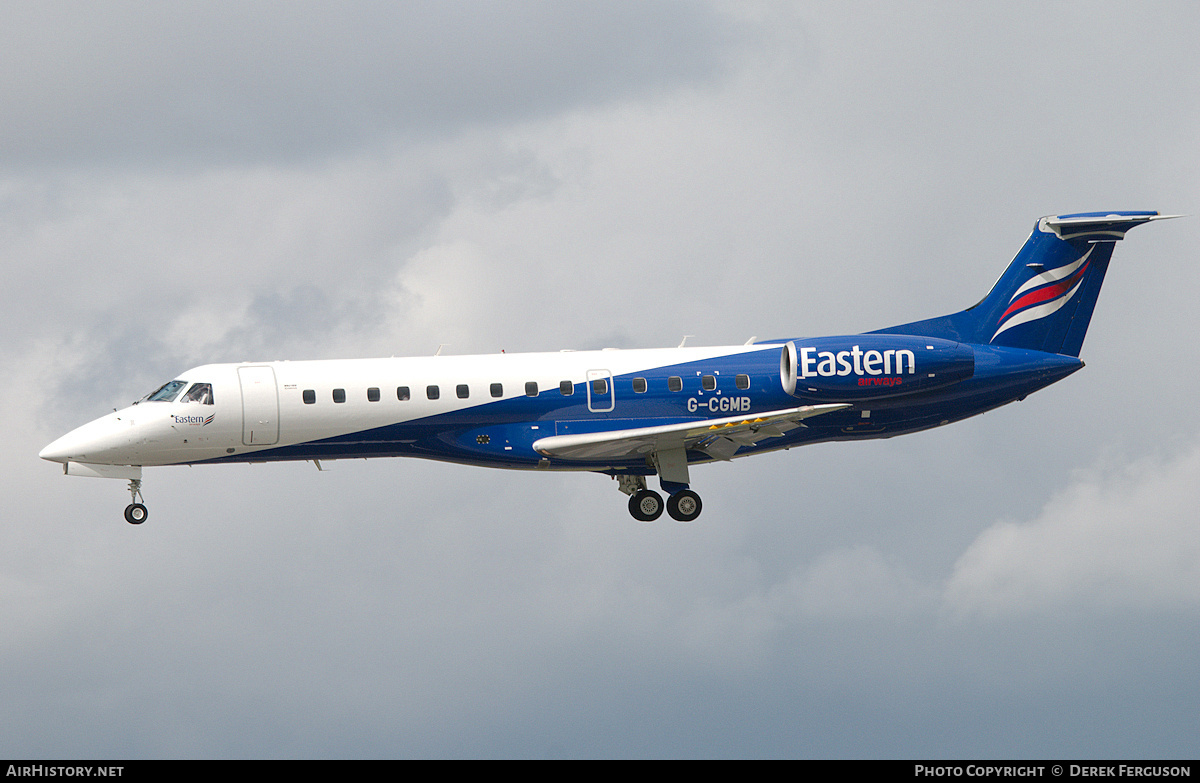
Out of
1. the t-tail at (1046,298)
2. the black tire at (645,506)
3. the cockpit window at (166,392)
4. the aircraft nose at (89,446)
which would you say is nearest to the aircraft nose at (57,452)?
the aircraft nose at (89,446)

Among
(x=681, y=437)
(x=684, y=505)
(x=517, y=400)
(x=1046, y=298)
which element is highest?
(x=1046, y=298)

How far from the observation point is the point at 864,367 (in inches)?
1373

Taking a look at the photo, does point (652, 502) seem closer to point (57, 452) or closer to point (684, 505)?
point (684, 505)

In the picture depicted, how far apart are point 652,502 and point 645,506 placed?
8.2 inches

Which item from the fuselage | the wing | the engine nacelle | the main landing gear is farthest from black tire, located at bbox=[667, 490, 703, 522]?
the engine nacelle

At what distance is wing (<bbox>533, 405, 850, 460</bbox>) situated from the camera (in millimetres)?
33281

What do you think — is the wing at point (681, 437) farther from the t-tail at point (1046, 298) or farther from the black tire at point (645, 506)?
the t-tail at point (1046, 298)

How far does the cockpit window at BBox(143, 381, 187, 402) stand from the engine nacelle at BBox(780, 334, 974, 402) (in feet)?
47.2

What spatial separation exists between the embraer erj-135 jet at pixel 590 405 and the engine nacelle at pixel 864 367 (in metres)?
0.03

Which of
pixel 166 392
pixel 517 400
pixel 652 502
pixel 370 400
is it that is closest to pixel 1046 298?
pixel 652 502

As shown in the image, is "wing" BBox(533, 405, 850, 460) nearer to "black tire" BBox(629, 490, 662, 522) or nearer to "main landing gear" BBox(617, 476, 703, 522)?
"main landing gear" BBox(617, 476, 703, 522)

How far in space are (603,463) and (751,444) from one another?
12.2 ft

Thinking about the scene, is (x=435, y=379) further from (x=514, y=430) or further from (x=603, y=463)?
(x=603, y=463)

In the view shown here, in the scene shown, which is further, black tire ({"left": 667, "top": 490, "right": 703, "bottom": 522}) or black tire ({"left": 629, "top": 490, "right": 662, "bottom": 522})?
black tire ({"left": 629, "top": 490, "right": 662, "bottom": 522})
